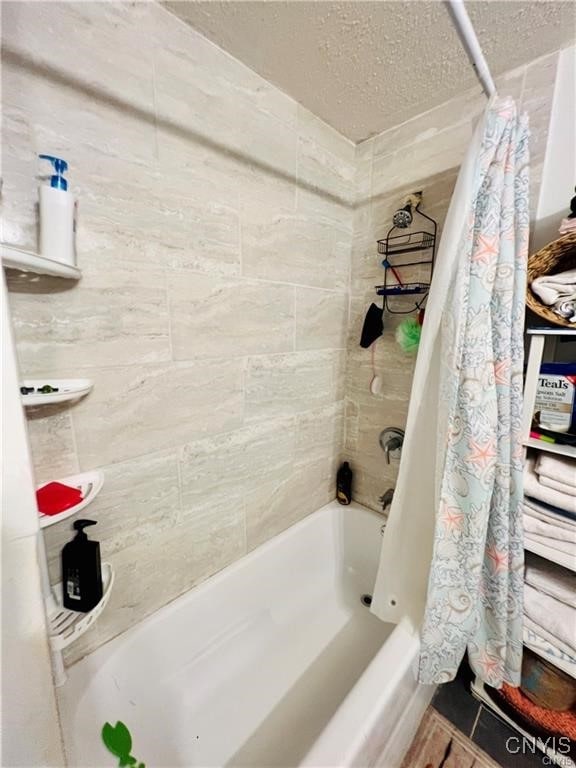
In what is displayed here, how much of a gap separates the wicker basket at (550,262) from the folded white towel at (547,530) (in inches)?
22.6

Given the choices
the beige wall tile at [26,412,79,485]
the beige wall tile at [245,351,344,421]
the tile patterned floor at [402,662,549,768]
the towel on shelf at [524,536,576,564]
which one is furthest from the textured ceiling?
the tile patterned floor at [402,662,549,768]

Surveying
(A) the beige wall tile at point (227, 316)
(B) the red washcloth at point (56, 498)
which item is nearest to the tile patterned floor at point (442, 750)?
(B) the red washcloth at point (56, 498)

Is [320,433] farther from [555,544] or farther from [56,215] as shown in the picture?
[56,215]

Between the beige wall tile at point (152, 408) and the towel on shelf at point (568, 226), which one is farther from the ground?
the towel on shelf at point (568, 226)

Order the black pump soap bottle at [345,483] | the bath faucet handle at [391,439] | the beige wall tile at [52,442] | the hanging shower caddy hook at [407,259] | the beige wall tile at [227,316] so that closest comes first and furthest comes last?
1. the beige wall tile at [52,442]
2. the beige wall tile at [227,316]
3. the hanging shower caddy hook at [407,259]
4. the bath faucet handle at [391,439]
5. the black pump soap bottle at [345,483]

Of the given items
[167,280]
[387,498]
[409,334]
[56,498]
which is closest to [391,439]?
[387,498]

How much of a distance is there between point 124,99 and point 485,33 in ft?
3.42

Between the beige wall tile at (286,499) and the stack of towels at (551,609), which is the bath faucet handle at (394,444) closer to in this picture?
the beige wall tile at (286,499)

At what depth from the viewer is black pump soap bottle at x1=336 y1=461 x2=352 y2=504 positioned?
1569mm

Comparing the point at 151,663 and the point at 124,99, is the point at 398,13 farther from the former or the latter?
the point at 151,663

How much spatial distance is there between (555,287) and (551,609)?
3.18ft

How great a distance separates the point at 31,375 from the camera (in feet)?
2.29

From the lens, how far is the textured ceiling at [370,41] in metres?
0.78

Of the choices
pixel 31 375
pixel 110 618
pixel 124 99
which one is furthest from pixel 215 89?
pixel 110 618
